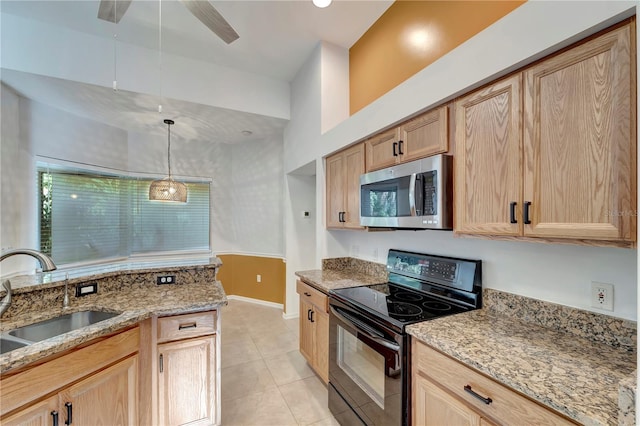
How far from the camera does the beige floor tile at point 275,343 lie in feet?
10.0

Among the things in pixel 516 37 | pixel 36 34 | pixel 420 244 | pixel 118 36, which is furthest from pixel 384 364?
pixel 36 34

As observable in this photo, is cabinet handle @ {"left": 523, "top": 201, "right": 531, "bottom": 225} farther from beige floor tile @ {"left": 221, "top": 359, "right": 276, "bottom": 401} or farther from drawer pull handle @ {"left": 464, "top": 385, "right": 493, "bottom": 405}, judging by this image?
beige floor tile @ {"left": 221, "top": 359, "right": 276, "bottom": 401}

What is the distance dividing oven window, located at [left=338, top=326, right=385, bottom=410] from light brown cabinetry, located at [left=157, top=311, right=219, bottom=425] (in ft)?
2.90

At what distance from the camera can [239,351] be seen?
10.0 ft

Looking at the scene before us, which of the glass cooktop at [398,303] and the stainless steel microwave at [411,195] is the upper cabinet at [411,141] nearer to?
the stainless steel microwave at [411,195]

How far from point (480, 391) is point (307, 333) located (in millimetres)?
1728

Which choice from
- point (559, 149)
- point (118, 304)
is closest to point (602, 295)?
point (559, 149)

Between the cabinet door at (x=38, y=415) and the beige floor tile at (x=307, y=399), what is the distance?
1.46 m

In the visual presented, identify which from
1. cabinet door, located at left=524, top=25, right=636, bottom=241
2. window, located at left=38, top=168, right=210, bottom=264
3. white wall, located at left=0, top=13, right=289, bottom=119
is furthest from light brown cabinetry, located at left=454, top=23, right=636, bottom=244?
window, located at left=38, top=168, right=210, bottom=264

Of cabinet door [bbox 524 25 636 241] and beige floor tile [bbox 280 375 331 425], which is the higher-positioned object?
cabinet door [bbox 524 25 636 241]

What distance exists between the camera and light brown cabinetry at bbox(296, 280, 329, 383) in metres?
2.21

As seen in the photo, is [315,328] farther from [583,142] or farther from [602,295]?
[583,142]

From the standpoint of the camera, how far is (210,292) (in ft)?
6.57

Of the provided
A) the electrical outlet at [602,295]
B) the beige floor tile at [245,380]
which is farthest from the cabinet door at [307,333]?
the electrical outlet at [602,295]
